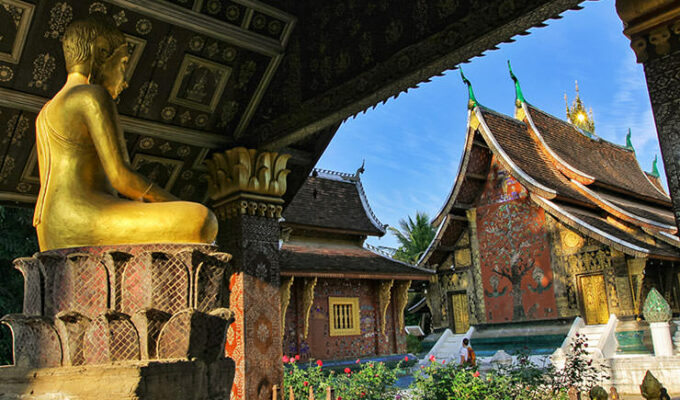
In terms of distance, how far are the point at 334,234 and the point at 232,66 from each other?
35.5 feet

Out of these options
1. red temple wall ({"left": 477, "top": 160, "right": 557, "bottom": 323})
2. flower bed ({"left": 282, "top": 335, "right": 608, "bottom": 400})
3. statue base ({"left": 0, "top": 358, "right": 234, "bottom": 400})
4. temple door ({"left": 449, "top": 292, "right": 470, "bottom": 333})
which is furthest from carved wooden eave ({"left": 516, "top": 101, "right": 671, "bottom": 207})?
statue base ({"left": 0, "top": 358, "right": 234, "bottom": 400})

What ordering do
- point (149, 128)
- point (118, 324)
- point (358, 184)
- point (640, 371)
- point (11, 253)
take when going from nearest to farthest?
point (118, 324) → point (149, 128) → point (640, 371) → point (11, 253) → point (358, 184)

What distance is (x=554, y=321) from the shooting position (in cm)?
1291

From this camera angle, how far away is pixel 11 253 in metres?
10.1

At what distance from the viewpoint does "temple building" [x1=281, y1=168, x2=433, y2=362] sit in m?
12.8

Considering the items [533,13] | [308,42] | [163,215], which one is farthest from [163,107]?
[533,13]

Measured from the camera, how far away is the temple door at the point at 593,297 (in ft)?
42.3

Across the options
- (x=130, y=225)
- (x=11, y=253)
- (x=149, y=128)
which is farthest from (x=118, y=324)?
(x=11, y=253)

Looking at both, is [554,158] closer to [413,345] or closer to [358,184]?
[358,184]

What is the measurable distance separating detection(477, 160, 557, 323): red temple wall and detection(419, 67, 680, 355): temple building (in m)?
0.03

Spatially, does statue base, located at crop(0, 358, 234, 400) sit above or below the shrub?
above

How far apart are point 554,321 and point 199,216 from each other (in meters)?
12.3

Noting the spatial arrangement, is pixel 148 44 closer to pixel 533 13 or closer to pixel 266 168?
→ pixel 266 168

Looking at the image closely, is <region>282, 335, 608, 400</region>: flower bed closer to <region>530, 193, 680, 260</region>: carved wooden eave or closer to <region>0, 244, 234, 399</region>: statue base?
<region>0, 244, 234, 399</region>: statue base
